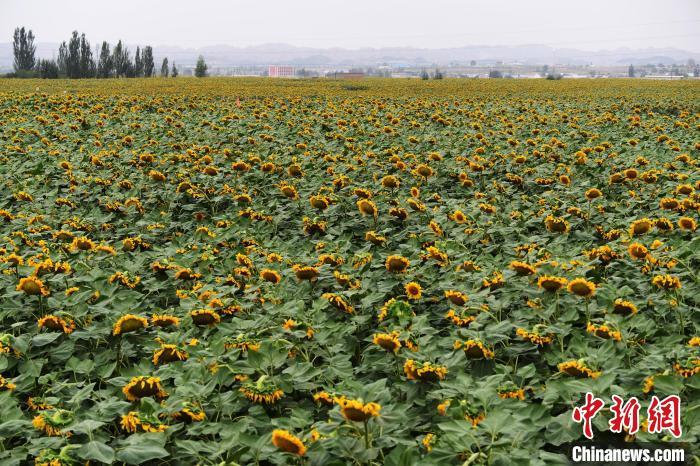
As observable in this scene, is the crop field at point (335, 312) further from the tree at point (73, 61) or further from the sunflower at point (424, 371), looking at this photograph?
the tree at point (73, 61)

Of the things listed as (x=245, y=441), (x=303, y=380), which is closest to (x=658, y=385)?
(x=303, y=380)

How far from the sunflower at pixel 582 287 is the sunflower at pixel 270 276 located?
144 cm

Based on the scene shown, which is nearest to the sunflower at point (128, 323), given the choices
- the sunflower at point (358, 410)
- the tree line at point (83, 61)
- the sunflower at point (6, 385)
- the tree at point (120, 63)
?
the sunflower at point (6, 385)

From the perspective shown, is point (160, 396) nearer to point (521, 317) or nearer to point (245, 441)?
point (245, 441)

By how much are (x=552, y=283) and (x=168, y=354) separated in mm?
1675

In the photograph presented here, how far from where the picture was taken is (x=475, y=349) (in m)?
2.18

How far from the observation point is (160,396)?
6.61 ft

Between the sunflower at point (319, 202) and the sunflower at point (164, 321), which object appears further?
the sunflower at point (319, 202)

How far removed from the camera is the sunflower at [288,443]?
1.56 meters

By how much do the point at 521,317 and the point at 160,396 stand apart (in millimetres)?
1567

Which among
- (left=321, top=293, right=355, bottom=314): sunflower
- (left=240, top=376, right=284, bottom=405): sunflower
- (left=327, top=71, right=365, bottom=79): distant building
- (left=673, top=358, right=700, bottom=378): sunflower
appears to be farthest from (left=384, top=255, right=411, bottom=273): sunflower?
(left=327, top=71, right=365, bottom=79): distant building

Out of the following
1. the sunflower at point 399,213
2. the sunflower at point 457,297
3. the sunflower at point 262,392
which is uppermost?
the sunflower at point 399,213

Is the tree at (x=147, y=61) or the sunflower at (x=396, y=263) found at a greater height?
the tree at (x=147, y=61)

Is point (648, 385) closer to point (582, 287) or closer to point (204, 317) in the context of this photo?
point (582, 287)
